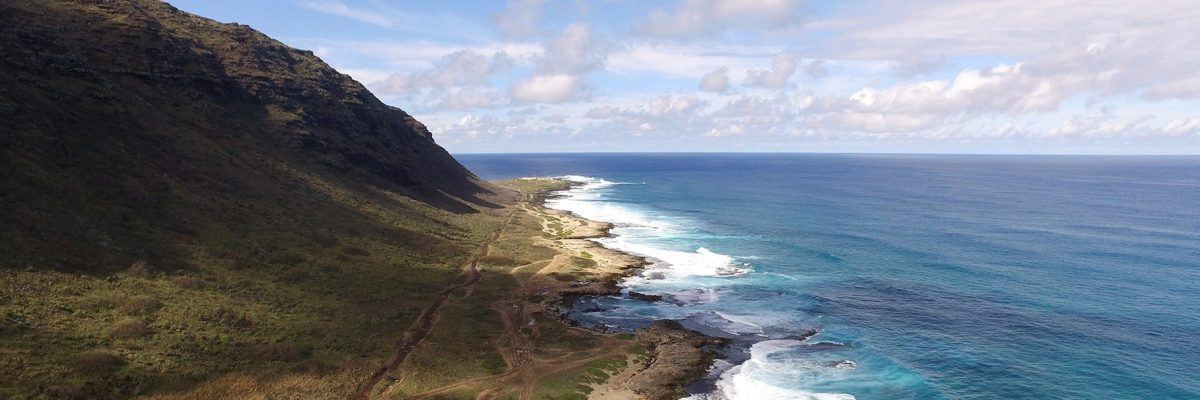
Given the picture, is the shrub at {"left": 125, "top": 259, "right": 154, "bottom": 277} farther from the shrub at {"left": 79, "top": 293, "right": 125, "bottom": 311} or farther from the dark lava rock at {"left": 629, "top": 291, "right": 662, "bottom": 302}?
the dark lava rock at {"left": 629, "top": 291, "right": 662, "bottom": 302}

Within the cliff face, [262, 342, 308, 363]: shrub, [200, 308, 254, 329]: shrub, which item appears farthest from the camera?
the cliff face

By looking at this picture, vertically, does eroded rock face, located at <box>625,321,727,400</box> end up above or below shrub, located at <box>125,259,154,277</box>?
below

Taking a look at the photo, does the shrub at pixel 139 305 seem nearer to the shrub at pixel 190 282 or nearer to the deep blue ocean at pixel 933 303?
→ the shrub at pixel 190 282

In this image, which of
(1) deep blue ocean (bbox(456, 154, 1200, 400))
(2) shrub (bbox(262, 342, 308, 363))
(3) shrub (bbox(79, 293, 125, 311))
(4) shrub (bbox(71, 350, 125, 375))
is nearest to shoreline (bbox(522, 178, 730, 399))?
(1) deep blue ocean (bbox(456, 154, 1200, 400))

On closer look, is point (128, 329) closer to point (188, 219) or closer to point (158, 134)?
point (188, 219)

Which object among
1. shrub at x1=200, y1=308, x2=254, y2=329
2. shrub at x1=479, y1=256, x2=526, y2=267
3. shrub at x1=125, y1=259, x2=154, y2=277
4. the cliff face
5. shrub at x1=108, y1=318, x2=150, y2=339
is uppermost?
the cliff face

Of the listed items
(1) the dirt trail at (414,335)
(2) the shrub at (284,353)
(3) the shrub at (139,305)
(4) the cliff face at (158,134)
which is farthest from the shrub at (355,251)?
(2) the shrub at (284,353)

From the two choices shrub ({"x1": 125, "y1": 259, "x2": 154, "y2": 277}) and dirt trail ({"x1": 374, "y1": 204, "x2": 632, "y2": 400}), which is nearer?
dirt trail ({"x1": 374, "y1": 204, "x2": 632, "y2": 400})
